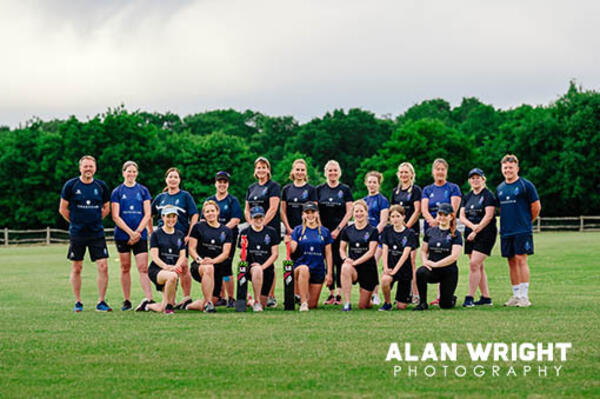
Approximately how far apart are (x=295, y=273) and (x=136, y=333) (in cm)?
309

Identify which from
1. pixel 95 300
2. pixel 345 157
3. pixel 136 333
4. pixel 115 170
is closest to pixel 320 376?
pixel 136 333

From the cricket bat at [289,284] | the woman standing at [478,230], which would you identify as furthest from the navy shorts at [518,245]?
the cricket bat at [289,284]

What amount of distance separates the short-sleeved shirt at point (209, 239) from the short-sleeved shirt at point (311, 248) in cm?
103

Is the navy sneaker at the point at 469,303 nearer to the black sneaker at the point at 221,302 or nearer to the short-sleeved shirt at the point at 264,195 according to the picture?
the short-sleeved shirt at the point at 264,195

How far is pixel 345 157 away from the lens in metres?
82.6

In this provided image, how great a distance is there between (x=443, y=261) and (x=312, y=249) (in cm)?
189

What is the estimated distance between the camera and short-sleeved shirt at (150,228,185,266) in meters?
11.3

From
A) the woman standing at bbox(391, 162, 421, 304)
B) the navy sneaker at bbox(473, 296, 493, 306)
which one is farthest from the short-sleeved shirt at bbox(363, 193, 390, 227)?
the navy sneaker at bbox(473, 296, 493, 306)

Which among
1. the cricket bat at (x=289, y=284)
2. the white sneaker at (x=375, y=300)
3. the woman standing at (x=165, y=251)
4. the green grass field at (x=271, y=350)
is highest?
the woman standing at (x=165, y=251)

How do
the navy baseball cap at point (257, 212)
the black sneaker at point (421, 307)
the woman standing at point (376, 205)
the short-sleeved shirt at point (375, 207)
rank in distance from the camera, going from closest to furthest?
the black sneaker at point (421, 307), the navy baseball cap at point (257, 212), the woman standing at point (376, 205), the short-sleeved shirt at point (375, 207)

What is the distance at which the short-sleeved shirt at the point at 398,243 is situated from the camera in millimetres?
11289

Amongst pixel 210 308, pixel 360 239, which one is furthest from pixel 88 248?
pixel 360 239

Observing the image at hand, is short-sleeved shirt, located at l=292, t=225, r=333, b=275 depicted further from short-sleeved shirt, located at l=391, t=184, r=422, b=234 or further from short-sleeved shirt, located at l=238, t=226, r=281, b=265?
short-sleeved shirt, located at l=391, t=184, r=422, b=234

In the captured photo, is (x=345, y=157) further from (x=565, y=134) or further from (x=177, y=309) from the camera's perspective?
(x=177, y=309)
